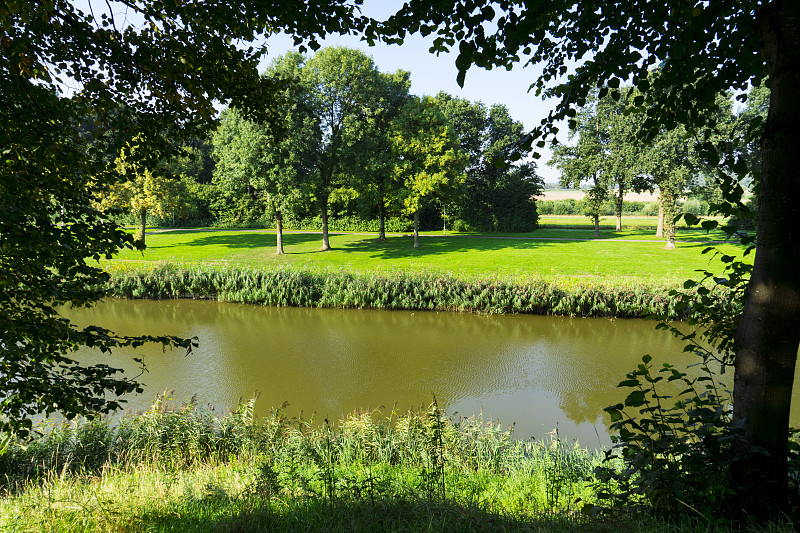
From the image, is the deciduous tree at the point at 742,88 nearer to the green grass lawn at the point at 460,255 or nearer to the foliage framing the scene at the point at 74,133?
the foliage framing the scene at the point at 74,133

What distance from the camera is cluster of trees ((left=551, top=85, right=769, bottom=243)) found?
85.2 ft

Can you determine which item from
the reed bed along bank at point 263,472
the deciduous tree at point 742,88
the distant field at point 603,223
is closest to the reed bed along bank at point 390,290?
the reed bed along bank at point 263,472

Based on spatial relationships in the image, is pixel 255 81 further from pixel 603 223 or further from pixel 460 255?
pixel 603 223

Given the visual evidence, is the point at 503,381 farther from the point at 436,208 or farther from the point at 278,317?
the point at 436,208

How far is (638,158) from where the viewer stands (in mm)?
26906

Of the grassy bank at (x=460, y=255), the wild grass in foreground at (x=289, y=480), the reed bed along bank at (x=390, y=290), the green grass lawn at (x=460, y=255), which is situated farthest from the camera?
the green grass lawn at (x=460, y=255)

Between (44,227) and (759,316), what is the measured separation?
5.42 m

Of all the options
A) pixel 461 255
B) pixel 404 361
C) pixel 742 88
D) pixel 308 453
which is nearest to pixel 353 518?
pixel 308 453

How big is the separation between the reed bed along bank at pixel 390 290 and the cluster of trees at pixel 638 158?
40.5 feet

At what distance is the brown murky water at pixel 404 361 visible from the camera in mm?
8891

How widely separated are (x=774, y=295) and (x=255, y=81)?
202 inches

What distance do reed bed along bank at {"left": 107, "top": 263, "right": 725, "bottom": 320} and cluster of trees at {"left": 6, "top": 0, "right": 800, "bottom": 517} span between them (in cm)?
1185

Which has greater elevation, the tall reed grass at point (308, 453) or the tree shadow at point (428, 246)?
the tree shadow at point (428, 246)

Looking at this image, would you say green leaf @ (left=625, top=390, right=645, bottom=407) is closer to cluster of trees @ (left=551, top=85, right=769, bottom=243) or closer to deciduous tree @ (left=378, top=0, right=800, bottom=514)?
deciduous tree @ (left=378, top=0, right=800, bottom=514)
